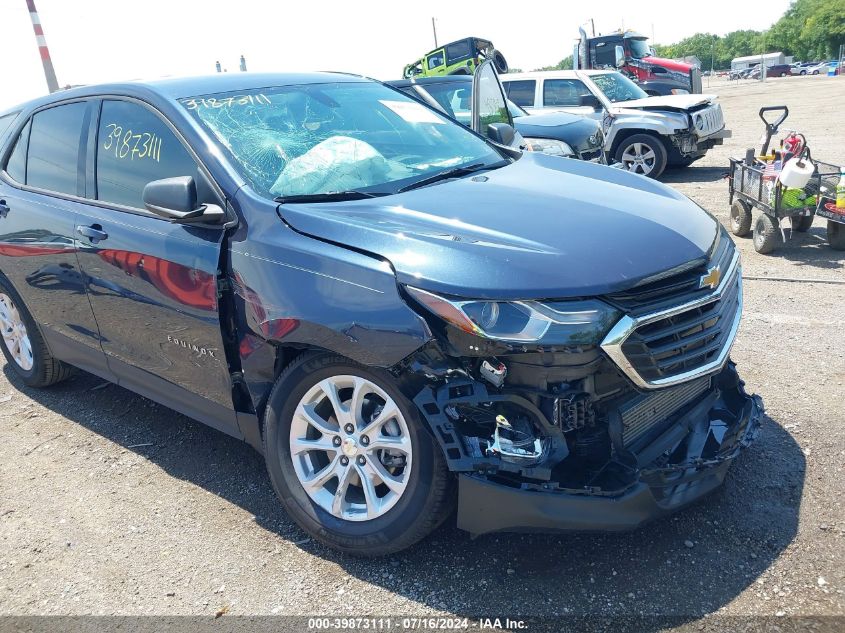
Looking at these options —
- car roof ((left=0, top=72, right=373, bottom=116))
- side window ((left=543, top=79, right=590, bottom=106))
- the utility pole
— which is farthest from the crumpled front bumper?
the utility pole

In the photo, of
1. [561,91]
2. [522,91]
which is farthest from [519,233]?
[522,91]

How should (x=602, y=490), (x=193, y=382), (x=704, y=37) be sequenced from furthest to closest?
(x=704, y=37), (x=193, y=382), (x=602, y=490)

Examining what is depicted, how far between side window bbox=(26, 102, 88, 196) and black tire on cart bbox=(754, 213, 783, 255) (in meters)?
5.77

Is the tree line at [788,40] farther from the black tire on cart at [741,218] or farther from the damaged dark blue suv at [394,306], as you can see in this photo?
the damaged dark blue suv at [394,306]

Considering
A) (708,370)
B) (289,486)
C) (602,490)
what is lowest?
(289,486)

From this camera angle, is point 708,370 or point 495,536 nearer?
point 708,370

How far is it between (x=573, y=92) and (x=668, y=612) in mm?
11694

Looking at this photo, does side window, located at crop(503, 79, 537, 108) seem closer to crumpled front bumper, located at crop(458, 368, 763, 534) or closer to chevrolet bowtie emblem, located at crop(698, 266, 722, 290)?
chevrolet bowtie emblem, located at crop(698, 266, 722, 290)

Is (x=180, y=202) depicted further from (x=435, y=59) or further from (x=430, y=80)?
(x=435, y=59)

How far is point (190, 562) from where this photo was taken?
2998 millimetres

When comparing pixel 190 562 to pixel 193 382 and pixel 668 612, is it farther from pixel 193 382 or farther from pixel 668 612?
pixel 668 612

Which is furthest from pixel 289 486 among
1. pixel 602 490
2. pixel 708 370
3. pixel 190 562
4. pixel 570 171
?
pixel 570 171

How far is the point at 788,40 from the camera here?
98188 mm

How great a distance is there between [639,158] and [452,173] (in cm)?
970
